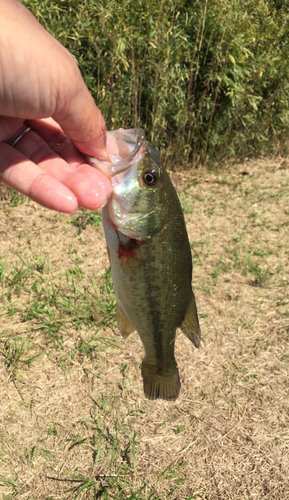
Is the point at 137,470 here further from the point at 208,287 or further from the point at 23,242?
the point at 23,242

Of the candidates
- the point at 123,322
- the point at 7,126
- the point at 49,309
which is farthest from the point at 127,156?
the point at 49,309

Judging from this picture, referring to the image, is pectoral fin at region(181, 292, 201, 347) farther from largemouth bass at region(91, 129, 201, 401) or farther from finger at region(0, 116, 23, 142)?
finger at region(0, 116, 23, 142)

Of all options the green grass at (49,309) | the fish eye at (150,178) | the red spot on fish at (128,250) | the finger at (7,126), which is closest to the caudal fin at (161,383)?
the red spot on fish at (128,250)

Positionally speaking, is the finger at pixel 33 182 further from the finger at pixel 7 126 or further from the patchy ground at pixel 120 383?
the patchy ground at pixel 120 383

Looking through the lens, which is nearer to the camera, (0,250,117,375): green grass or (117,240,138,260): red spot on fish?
(117,240,138,260): red spot on fish

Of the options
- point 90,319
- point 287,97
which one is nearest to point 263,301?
point 90,319

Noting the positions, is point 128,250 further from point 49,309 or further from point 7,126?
point 49,309

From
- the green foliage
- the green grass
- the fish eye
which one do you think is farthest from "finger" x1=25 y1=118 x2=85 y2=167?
the green foliage

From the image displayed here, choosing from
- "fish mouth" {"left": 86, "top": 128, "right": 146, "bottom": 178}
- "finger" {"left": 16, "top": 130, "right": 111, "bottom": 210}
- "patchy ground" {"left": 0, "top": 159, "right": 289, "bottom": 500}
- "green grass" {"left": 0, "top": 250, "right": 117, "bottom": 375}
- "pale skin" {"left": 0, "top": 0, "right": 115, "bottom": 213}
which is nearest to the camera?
"pale skin" {"left": 0, "top": 0, "right": 115, "bottom": 213}
